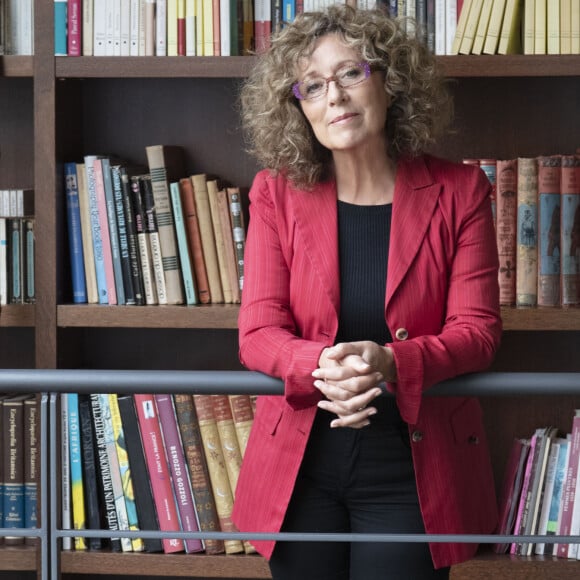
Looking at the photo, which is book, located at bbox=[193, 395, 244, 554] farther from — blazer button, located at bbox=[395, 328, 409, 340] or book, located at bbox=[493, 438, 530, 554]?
blazer button, located at bbox=[395, 328, 409, 340]

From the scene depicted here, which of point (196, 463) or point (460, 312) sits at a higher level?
point (460, 312)

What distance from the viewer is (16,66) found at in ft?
6.88

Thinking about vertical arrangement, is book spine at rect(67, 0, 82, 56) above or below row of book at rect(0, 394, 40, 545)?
above

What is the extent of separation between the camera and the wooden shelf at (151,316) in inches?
82.3

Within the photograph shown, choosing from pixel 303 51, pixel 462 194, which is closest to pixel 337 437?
pixel 462 194

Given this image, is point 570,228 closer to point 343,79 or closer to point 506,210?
point 506,210

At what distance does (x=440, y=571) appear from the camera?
1379mm

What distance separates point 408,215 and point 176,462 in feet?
3.27

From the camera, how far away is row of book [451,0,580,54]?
200 cm

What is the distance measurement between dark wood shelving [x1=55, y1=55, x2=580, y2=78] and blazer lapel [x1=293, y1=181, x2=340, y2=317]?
65 centimetres

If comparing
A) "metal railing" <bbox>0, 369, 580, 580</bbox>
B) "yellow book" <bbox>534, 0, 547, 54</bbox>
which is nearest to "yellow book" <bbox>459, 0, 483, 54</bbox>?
"yellow book" <bbox>534, 0, 547, 54</bbox>

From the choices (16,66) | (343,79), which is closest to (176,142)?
(16,66)

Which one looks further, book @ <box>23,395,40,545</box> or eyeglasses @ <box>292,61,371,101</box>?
book @ <box>23,395,40,545</box>

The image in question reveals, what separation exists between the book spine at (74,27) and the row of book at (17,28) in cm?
13
